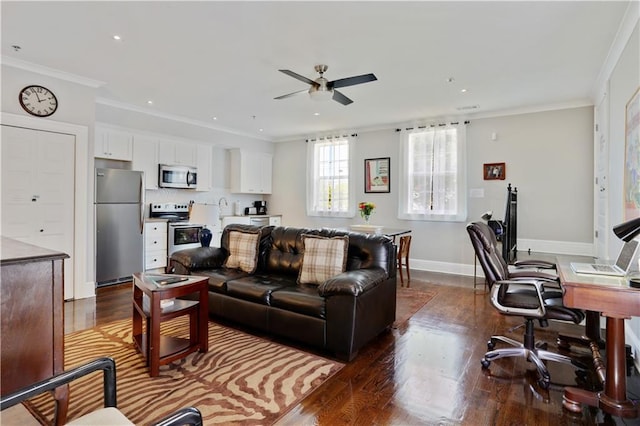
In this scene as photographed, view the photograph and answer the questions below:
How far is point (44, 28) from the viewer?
9.71 ft

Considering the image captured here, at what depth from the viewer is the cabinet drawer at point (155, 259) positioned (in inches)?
214

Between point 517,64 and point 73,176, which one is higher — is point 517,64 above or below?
above

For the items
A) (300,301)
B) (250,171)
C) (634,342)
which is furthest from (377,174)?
(634,342)

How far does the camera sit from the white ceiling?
263 cm

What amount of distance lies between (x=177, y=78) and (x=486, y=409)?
14.6 feet

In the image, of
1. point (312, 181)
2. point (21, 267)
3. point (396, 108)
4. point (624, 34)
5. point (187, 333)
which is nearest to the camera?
point (21, 267)

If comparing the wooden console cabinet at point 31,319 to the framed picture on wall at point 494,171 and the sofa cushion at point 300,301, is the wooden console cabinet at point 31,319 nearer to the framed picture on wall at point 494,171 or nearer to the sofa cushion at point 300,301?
the sofa cushion at point 300,301

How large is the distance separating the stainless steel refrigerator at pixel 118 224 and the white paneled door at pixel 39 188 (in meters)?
0.59

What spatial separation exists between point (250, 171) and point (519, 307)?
6097mm

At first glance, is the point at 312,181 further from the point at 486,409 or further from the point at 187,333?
the point at 486,409

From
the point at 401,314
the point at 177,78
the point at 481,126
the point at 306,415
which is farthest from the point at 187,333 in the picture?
the point at 481,126

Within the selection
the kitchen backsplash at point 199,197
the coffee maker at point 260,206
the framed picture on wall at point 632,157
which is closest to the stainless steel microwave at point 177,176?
the kitchen backsplash at point 199,197

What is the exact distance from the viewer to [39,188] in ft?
12.8

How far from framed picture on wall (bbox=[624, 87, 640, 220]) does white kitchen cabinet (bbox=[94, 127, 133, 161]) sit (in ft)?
20.3
